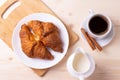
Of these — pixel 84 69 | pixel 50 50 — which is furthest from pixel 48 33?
pixel 84 69

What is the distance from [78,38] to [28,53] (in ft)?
0.54

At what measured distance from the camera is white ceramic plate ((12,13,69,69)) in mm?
927

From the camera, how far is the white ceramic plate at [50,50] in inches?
36.5

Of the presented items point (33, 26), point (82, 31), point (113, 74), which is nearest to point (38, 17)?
point (33, 26)

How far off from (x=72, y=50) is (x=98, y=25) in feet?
0.38

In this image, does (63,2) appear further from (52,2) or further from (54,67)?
(54,67)

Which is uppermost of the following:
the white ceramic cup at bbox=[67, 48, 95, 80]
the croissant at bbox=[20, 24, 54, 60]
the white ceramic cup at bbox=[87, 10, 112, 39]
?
the white ceramic cup at bbox=[87, 10, 112, 39]

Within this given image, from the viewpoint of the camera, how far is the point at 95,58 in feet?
3.07

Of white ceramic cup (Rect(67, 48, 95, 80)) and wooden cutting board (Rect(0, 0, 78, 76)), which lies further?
wooden cutting board (Rect(0, 0, 78, 76))

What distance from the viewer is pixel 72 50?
95cm

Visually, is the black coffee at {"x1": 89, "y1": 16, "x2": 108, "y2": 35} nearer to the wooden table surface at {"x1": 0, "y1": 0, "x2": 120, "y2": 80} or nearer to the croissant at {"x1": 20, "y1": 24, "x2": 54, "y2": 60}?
the wooden table surface at {"x1": 0, "y1": 0, "x2": 120, "y2": 80}

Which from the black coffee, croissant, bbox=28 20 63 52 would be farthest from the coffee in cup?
croissant, bbox=28 20 63 52

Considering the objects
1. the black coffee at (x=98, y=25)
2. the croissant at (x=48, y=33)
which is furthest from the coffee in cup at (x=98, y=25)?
the croissant at (x=48, y=33)

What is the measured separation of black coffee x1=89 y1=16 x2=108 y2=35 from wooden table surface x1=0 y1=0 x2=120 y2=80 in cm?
5
